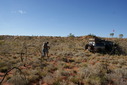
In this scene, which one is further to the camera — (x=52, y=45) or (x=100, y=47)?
(x=52, y=45)

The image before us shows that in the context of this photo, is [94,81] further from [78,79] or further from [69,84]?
[69,84]

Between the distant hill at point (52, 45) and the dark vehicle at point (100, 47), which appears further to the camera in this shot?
the distant hill at point (52, 45)

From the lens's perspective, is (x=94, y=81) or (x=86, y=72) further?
(x=86, y=72)

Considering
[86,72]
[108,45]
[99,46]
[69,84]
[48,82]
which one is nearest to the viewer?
[69,84]

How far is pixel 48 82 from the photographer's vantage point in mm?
5398

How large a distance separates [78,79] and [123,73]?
2897 millimetres

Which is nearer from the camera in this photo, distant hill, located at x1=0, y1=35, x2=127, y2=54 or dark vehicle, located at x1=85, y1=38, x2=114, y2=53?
dark vehicle, located at x1=85, y1=38, x2=114, y2=53

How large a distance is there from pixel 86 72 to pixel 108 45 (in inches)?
438

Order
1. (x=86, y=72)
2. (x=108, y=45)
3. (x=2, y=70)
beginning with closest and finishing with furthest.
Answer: (x=86, y=72) → (x=2, y=70) → (x=108, y=45)

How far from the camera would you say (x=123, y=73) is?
6.61 metres

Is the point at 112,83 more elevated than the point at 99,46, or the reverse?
the point at 99,46

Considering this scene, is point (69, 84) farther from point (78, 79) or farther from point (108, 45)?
point (108, 45)

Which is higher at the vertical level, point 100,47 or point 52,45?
point 100,47

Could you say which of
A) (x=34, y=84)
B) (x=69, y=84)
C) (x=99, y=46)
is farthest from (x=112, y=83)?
(x=99, y=46)
